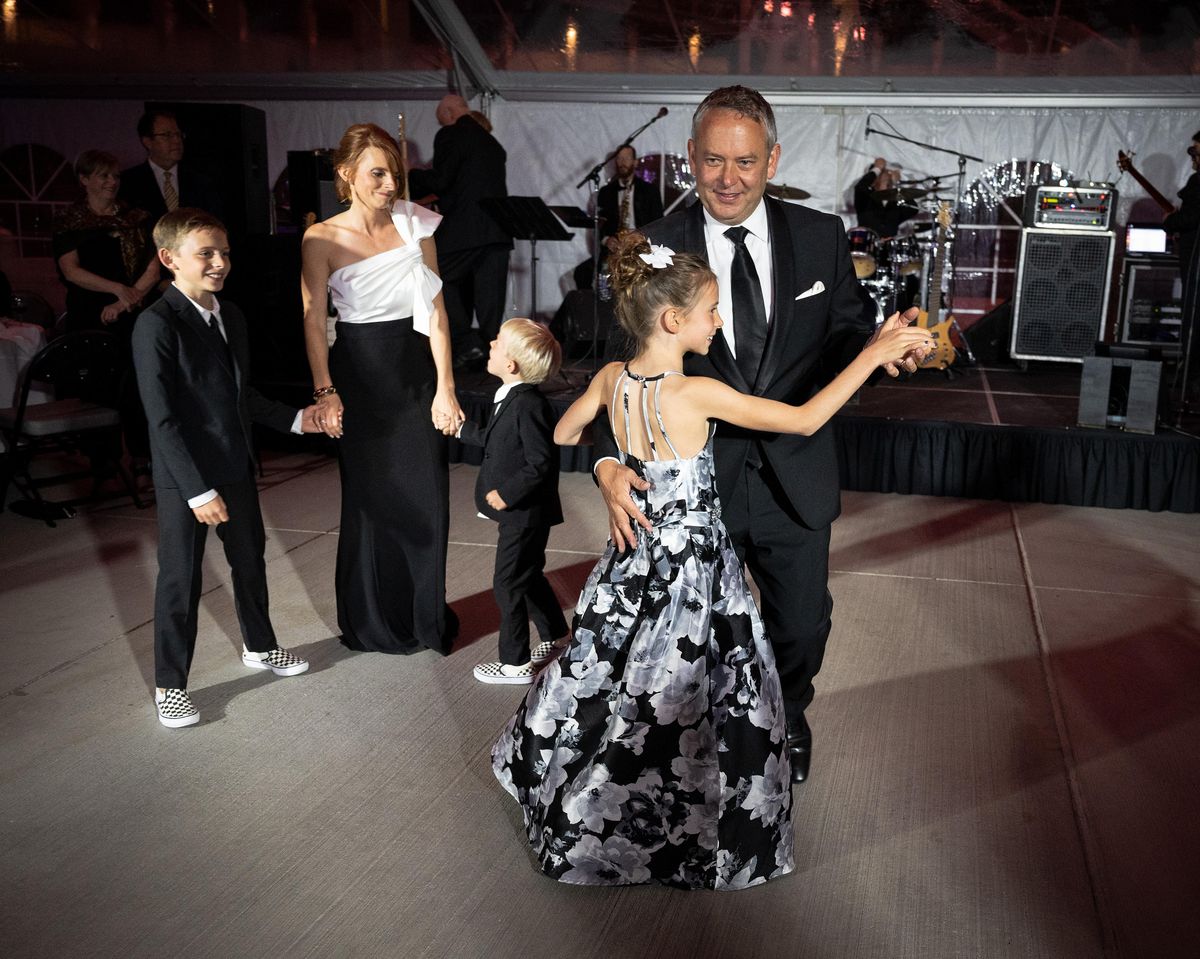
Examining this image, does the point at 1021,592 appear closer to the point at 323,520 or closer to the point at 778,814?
the point at 778,814

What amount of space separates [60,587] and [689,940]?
138 inches

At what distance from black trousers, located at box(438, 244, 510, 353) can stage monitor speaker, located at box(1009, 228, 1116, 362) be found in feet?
14.5

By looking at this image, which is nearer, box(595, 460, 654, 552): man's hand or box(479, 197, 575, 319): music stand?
box(595, 460, 654, 552): man's hand

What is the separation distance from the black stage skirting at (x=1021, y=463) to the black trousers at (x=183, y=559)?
157 inches

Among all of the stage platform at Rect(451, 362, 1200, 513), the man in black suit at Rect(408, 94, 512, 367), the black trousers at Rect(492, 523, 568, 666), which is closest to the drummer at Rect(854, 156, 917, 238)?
the stage platform at Rect(451, 362, 1200, 513)

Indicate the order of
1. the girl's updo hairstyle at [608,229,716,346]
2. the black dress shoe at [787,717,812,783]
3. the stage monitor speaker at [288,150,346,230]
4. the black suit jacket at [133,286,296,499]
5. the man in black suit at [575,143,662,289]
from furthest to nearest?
the man in black suit at [575,143,662,289], the stage monitor speaker at [288,150,346,230], the black suit jacket at [133,286,296,499], the black dress shoe at [787,717,812,783], the girl's updo hairstyle at [608,229,716,346]

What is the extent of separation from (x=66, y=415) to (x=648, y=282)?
4287 mm

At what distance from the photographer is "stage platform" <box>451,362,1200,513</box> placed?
251 inches

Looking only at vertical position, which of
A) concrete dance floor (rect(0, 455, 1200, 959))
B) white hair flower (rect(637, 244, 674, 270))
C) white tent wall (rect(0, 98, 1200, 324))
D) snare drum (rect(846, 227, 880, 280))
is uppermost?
white tent wall (rect(0, 98, 1200, 324))

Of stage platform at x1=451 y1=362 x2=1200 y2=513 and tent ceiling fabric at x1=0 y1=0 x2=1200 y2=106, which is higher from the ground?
tent ceiling fabric at x1=0 y1=0 x2=1200 y2=106

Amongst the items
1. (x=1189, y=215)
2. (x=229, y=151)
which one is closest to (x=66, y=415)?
(x=229, y=151)

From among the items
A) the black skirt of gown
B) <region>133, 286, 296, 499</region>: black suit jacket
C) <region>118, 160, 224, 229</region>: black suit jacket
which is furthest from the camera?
<region>118, 160, 224, 229</region>: black suit jacket

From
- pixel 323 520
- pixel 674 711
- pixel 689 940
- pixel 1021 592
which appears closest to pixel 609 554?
pixel 674 711

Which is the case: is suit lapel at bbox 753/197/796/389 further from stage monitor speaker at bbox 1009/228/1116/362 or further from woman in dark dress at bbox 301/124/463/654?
stage monitor speaker at bbox 1009/228/1116/362
